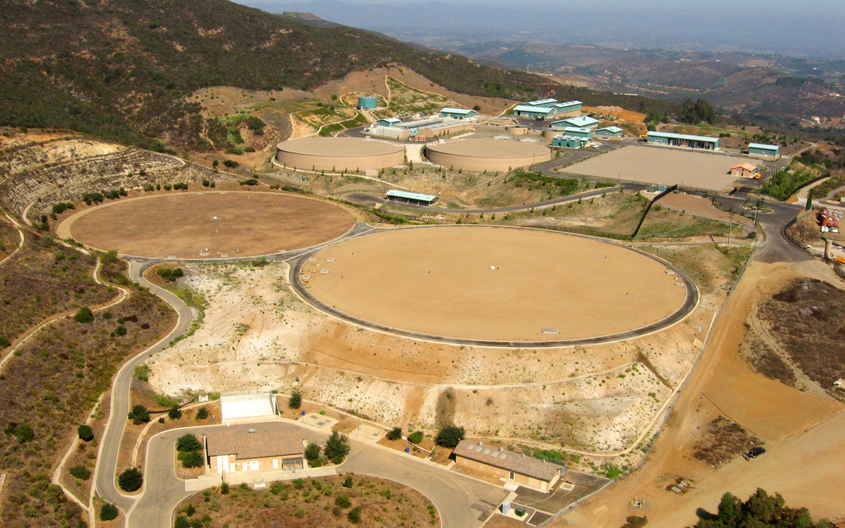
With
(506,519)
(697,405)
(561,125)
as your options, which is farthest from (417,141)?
(506,519)

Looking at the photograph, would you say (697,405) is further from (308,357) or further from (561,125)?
(561,125)

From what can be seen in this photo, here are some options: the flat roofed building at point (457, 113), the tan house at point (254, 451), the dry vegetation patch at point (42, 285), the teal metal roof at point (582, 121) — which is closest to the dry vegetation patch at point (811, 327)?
the tan house at point (254, 451)

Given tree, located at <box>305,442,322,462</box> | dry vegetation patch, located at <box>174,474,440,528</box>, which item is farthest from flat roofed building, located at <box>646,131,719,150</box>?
tree, located at <box>305,442,322,462</box>

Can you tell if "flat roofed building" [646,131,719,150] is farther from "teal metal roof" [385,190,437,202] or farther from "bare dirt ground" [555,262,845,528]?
"bare dirt ground" [555,262,845,528]

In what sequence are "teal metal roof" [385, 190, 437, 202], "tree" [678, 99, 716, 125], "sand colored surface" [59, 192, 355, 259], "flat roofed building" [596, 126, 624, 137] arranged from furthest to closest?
"tree" [678, 99, 716, 125] → "flat roofed building" [596, 126, 624, 137] → "teal metal roof" [385, 190, 437, 202] → "sand colored surface" [59, 192, 355, 259]

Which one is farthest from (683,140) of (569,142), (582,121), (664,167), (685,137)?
(664,167)

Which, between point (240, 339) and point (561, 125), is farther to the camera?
point (561, 125)

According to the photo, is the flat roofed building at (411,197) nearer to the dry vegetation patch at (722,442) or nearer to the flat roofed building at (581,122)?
the flat roofed building at (581,122)
